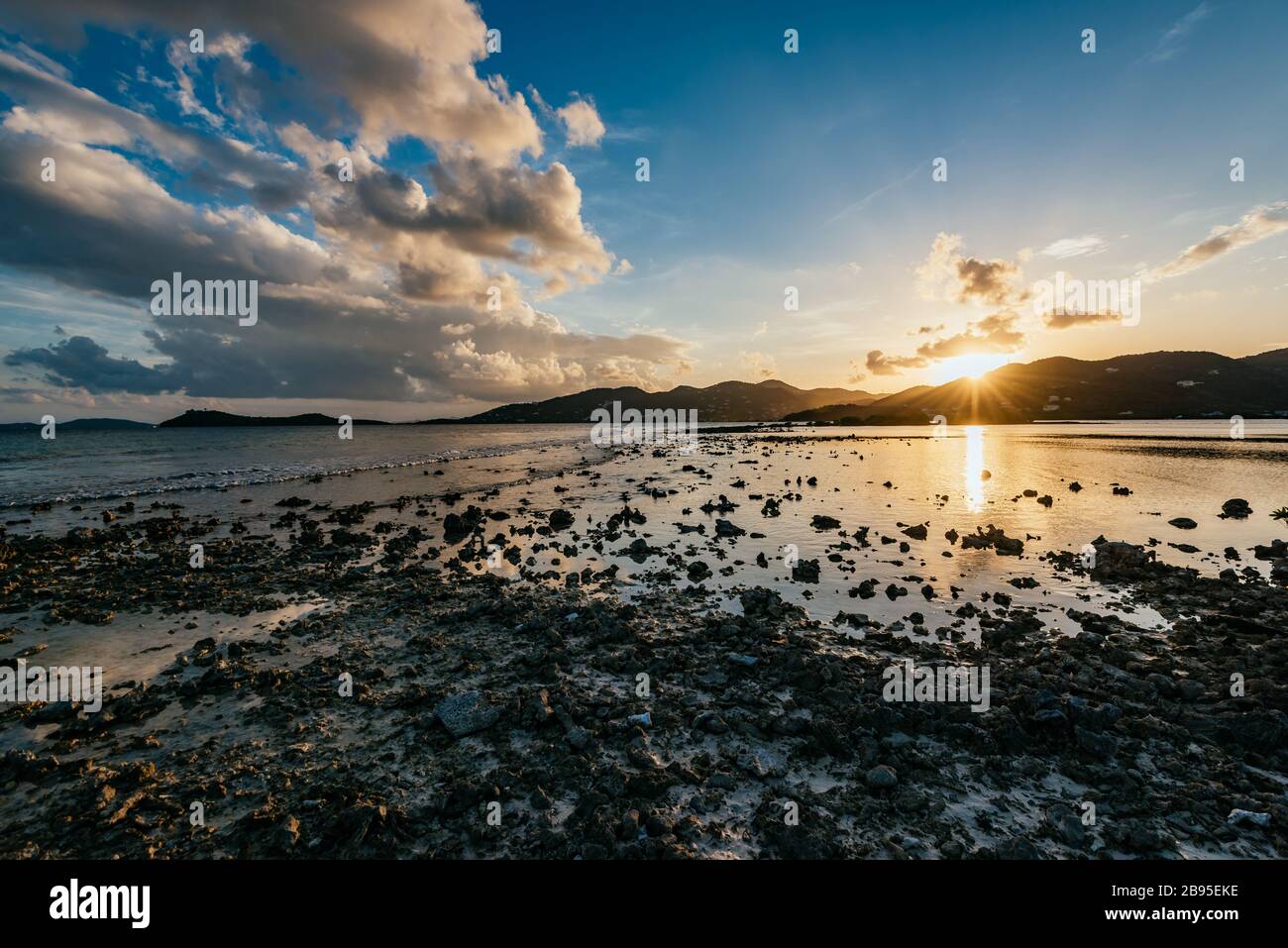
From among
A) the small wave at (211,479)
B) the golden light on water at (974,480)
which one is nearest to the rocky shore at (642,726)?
the golden light on water at (974,480)

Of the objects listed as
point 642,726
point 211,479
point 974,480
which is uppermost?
point 211,479

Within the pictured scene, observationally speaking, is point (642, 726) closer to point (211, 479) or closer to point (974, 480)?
point (974, 480)

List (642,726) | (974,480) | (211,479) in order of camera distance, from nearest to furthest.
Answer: (642,726) → (974,480) → (211,479)

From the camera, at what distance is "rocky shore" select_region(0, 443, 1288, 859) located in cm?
678

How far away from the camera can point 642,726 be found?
9.30m

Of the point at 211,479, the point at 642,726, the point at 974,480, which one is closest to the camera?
the point at 642,726

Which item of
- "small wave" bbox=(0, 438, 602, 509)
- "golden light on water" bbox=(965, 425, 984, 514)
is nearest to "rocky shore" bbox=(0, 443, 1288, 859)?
"golden light on water" bbox=(965, 425, 984, 514)

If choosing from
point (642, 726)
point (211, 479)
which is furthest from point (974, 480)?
point (211, 479)

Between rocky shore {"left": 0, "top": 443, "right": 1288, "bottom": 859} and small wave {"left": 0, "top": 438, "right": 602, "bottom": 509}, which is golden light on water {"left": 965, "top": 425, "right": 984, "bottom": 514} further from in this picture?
small wave {"left": 0, "top": 438, "right": 602, "bottom": 509}

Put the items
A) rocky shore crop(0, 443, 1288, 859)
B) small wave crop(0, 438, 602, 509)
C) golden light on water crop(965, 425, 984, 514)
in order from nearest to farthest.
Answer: rocky shore crop(0, 443, 1288, 859)
golden light on water crop(965, 425, 984, 514)
small wave crop(0, 438, 602, 509)

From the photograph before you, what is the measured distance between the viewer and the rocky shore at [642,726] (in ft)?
22.2
